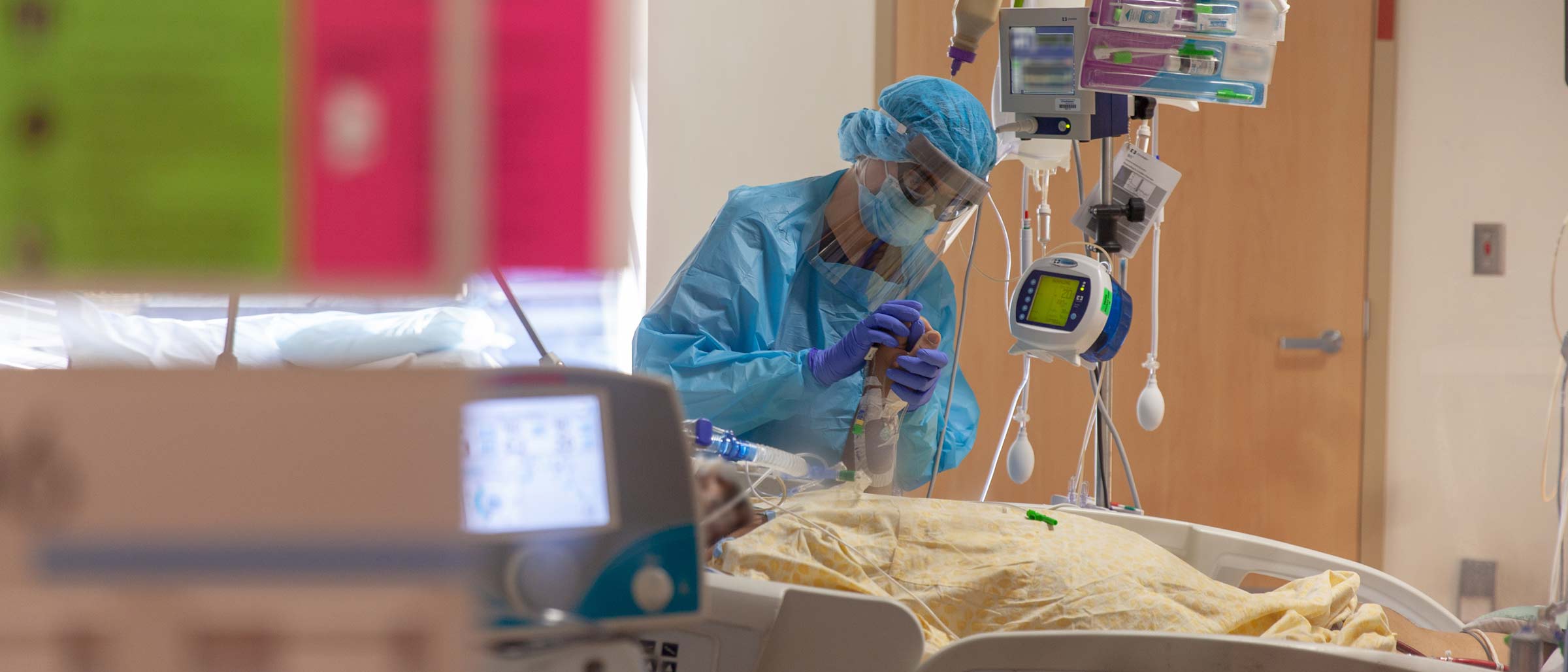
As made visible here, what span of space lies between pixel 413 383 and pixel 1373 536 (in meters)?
3.05

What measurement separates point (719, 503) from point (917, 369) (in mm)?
926

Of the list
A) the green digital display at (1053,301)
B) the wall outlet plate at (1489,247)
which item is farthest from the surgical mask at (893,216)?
the wall outlet plate at (1489,247)

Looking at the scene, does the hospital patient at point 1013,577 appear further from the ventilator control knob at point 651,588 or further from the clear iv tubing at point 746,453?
the ventilator control knob at point 651,588

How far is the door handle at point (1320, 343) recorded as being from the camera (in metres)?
2.75

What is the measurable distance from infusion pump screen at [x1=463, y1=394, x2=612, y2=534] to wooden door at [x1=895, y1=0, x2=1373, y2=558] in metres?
2.28

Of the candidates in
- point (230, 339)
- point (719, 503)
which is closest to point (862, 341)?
point (719, 503)

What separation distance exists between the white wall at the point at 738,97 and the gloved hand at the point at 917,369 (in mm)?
1245

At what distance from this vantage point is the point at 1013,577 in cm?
112

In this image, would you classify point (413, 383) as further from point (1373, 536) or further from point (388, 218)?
point (1373, 536)

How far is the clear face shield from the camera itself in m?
1.55

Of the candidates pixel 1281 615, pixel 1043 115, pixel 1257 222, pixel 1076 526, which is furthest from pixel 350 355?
pixel 1257 222

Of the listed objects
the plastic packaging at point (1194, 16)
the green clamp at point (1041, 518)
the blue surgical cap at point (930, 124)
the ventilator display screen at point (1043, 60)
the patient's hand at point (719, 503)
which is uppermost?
the plastic packaging at point (1194, 16)

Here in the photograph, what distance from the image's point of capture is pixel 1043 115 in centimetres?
149

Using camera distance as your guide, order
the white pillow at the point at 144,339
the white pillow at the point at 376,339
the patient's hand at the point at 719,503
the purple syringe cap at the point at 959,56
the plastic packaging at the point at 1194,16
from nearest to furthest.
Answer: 1. the white pillow at the point at 144,339
2. the white pillow at the point at 376,339
3. the patient's hand at the point at 719,503
4. the plastic packaging at the point at 1194,16
5. the purple syringe cap at the point at 959,56
